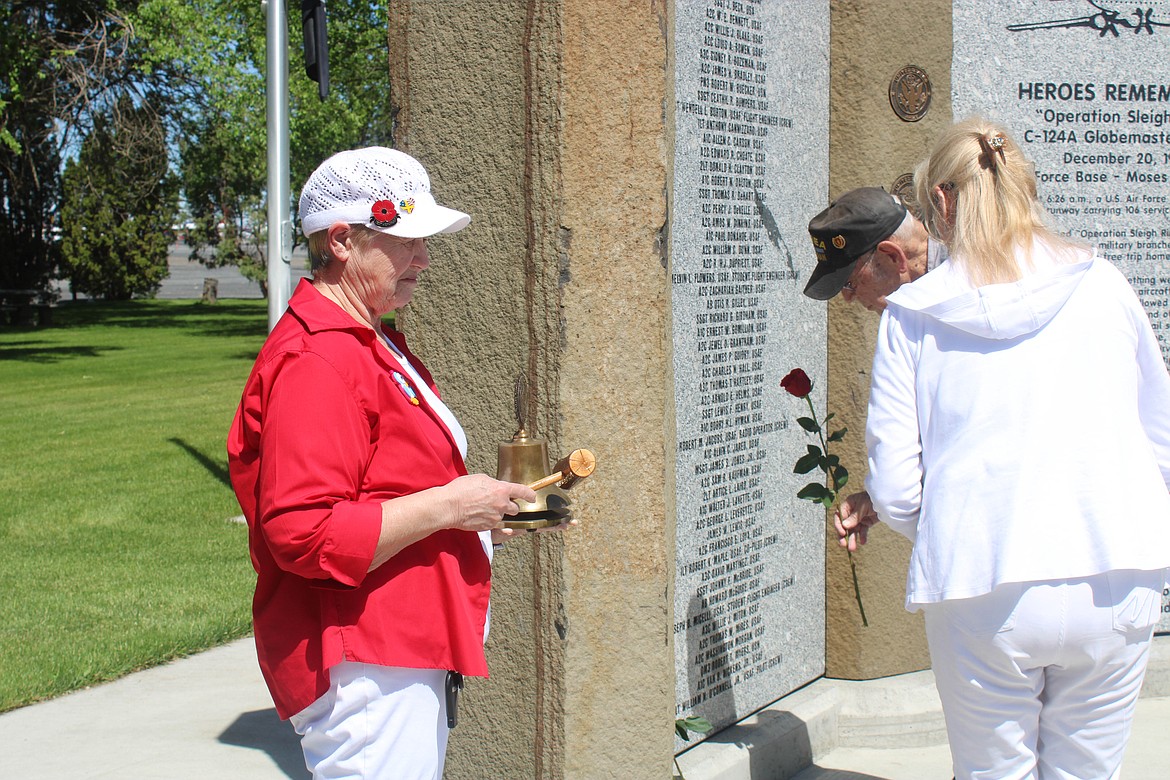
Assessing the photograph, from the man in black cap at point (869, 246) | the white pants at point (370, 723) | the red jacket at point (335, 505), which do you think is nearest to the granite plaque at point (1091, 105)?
the man in black cap at point (869, 246)

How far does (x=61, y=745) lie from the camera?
452cm

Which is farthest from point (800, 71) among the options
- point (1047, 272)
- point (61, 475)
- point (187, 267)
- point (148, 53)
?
point (187, 267)

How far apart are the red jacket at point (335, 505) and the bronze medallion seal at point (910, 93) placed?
9.77 ft

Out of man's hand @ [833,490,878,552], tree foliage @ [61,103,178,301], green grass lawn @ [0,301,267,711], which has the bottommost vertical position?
green grass lawn @ [0,301,267,711]

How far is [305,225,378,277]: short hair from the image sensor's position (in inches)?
92.4

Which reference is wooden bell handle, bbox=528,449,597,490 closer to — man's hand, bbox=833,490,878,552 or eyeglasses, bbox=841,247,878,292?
man's hand, bbox=833,490,878,552

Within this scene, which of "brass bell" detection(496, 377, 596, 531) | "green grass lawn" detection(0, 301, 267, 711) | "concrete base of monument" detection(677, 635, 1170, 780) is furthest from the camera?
"green grass lawn" detection(0, 301, 267, 711)

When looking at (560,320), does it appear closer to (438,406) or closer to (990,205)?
(438,406)

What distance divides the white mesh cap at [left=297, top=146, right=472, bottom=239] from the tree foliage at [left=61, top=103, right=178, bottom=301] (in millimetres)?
25648

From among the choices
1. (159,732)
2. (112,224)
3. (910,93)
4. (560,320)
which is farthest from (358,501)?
(112,224)

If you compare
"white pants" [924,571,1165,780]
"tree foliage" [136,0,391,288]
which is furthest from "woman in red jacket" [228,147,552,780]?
"tree foliage" [136,0,391,288]

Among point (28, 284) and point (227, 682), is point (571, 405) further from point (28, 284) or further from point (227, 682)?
point (28, 284)

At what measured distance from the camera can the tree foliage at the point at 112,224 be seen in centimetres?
2866

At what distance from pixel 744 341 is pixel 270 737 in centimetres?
241
